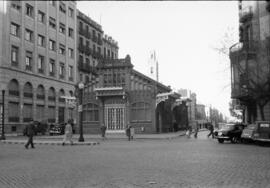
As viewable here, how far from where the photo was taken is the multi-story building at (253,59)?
98.6 ft

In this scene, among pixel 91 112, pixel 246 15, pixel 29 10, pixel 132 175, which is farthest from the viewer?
pixel 29 10

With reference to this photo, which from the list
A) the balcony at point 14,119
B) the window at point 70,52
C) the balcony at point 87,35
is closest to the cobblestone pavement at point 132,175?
the balcony at point 14,119

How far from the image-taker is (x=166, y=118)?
152 feet

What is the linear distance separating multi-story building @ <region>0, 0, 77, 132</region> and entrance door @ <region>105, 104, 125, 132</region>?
24.7 ft

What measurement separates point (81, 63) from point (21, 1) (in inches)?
682

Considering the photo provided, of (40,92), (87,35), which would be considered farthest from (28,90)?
(87,35)

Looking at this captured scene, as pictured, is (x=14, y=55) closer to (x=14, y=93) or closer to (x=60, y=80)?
(x=14, y=93)

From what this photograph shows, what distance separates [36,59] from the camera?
→ 48000mm

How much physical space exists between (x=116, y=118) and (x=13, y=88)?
1349cm

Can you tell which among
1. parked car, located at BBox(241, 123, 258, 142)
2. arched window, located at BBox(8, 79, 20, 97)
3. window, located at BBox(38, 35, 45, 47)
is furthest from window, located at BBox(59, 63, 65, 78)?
parked car, located at BBox(241, 123, 258, 142)

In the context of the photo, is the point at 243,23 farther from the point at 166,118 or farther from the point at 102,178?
the point at 102,178

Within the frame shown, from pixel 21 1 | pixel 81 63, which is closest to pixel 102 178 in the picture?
pixel 21 1

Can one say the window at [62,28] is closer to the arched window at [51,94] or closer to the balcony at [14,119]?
the arched window at [51,94]

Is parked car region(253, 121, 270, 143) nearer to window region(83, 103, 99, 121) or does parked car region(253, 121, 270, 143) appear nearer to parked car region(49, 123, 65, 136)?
window region(83, 103, 99, 121)
